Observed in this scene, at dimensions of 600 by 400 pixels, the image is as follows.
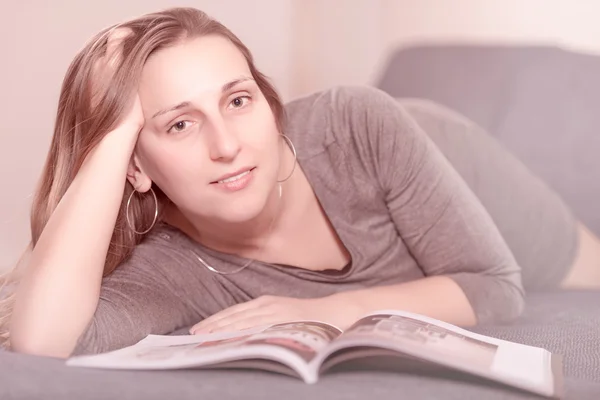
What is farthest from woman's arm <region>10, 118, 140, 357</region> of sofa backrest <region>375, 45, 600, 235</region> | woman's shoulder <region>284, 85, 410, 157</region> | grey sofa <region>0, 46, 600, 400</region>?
sofa backrest <region>375, 45, 600, 235</region>

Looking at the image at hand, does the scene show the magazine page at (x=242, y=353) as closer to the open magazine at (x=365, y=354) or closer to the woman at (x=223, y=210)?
the open magazine at (x=365, y=354)

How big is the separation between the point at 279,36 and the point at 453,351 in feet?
8.46

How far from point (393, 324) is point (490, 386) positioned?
14cm

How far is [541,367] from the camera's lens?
993 millimetres

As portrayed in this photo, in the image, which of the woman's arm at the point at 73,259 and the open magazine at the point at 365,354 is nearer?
the open magazine at the point at 365,354

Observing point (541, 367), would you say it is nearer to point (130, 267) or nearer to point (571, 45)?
point (130, 267)

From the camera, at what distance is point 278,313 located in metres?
1.28

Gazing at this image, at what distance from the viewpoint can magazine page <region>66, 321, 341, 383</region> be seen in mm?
936

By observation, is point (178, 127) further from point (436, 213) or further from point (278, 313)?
point (436, 213)

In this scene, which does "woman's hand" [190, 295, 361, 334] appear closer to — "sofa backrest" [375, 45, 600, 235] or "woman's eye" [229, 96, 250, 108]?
"woman's eye" [229, 96, 250, 108]

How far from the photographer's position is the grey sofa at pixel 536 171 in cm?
91

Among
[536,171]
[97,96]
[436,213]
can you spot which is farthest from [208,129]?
[536,171]

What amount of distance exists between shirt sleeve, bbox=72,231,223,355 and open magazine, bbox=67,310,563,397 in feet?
0.68

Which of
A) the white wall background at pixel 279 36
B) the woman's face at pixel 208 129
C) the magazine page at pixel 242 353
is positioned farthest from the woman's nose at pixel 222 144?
the white wall background at pixel 279 36
